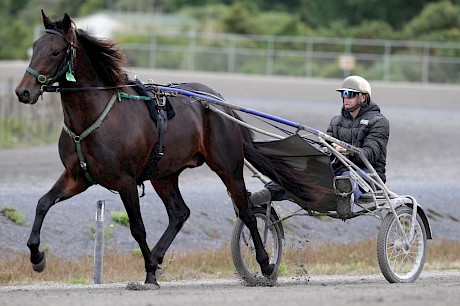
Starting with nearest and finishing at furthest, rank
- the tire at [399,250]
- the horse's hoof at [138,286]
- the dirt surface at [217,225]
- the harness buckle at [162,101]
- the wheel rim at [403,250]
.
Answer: the dirt surface at [217,225], the horse's hoof at [138,286], the harness buckle at [162,101], the tire at [399,250], the wheel rim at [403,250]

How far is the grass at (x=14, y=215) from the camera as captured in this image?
11750 millimetres

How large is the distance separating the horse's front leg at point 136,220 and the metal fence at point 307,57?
27.8m

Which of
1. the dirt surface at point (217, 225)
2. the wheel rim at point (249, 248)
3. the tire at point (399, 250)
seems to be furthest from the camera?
the wheel rim at point (249, 248)

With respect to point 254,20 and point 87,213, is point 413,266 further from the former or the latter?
point 254,20

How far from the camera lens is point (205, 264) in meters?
11.4

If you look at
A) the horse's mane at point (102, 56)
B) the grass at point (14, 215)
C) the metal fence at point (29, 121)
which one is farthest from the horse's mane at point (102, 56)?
the metal fence at point (29, 121)

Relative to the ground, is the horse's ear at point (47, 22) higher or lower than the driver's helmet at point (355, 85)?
higher

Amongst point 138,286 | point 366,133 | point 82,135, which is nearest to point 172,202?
point 138,286

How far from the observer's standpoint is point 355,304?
23.9 feet

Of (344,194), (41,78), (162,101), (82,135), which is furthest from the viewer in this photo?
(344,194)

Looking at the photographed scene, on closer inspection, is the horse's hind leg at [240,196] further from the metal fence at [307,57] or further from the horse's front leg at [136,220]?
the metal fence at [307,57]

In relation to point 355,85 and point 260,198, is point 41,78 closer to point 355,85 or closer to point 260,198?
→ point 260,198

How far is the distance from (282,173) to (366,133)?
0.79 meters

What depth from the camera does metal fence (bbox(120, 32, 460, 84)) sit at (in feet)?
120
